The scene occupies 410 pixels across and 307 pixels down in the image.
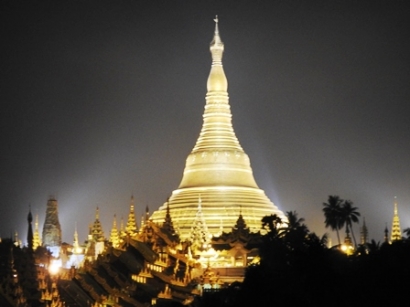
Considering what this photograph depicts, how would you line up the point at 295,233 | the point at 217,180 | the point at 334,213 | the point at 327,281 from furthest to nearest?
the point at 217,180, the point at 334,213, the point at 295,233, the point at 327,281

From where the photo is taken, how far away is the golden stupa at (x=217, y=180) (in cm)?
8306

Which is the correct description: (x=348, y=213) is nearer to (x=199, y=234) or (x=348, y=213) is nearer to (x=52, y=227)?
(x=199, y=234)

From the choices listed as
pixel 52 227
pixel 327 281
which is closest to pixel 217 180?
pixel 52 227

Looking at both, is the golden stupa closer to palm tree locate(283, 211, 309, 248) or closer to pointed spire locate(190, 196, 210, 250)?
pointed spire locate(190, 196, 210, 250)

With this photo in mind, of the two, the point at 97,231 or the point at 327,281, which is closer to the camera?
the point at 327,281

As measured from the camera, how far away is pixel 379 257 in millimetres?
45312

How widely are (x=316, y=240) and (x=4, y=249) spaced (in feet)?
73.2

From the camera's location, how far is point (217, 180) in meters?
85.9

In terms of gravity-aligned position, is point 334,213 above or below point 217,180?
below

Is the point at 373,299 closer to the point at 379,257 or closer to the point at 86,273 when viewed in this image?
the point at 379,257

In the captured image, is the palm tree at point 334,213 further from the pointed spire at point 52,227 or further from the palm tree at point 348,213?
the pointed spire at point 52,227

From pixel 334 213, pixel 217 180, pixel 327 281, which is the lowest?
pixel 327 281

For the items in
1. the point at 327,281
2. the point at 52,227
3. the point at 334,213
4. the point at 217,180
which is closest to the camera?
the point at 327,281

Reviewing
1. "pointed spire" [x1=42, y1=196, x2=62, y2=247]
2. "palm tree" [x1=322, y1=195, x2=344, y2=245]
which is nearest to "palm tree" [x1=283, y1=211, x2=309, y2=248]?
"palm tree" [x1=322, y1=195, x2=344, y2=245]
